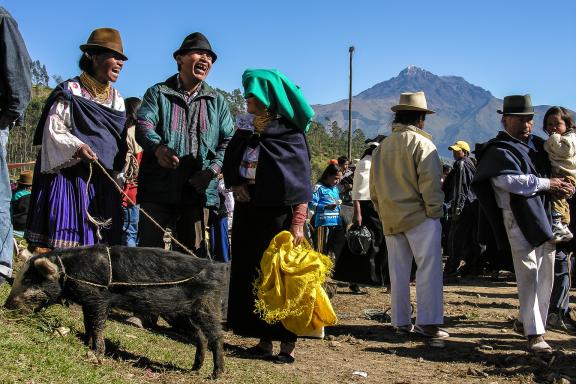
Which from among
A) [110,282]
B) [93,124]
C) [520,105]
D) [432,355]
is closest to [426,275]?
[432,355]

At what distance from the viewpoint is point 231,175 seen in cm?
580

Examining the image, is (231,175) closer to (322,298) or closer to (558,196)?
(322,298)

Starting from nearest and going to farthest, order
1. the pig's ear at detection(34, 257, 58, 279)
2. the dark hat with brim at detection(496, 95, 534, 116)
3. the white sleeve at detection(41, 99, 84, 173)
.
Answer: the pig's ear at detection(34, 257, 58, 279), the white sleeve at detection(41, 99, 84, 173), the dark hat with brim at detection(496, 95, 534, 116)

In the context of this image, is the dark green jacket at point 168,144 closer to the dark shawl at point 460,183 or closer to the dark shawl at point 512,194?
the dark shawl at point 512,194

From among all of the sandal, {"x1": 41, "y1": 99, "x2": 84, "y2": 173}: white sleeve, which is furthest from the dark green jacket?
the sandal

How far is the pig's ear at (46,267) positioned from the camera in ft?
14.8

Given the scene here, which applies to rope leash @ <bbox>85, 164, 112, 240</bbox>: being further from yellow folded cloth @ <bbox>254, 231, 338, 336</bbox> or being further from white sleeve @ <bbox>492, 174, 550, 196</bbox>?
white sleeve @ <bbox>492, 174, 550, 196</bbox>

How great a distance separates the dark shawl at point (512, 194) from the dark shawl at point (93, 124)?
341 centimetres

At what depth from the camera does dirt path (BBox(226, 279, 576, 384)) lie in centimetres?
572

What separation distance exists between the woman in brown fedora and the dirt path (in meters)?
1.65

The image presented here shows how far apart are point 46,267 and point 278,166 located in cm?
200

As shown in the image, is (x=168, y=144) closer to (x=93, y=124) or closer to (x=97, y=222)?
(x=93, y=124)

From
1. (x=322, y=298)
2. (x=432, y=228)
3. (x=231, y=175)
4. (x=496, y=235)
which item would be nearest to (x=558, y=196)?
(x=496, y=235)

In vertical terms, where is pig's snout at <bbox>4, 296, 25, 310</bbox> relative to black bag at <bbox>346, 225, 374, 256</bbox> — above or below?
below
